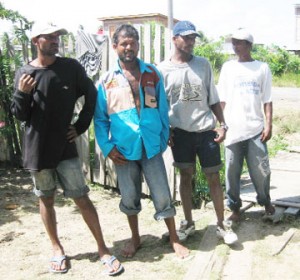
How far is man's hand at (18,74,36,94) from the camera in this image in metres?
3.05

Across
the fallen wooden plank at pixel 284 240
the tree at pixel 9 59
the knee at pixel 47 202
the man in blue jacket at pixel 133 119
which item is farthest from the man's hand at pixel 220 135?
the tree at pixel 9 59

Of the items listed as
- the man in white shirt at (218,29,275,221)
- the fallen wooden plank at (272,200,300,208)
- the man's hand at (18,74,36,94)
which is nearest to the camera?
the man's hand at (18,74,36,94)

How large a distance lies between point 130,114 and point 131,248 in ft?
4.08

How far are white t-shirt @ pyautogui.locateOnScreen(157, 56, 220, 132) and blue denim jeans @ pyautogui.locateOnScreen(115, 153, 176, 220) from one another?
16.5 inches

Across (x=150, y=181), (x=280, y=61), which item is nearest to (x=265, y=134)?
(x=150, y=181)

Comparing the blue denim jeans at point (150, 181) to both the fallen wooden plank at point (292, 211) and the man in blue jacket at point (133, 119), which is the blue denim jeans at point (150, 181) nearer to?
the man in blue jacket at point (133, 119)

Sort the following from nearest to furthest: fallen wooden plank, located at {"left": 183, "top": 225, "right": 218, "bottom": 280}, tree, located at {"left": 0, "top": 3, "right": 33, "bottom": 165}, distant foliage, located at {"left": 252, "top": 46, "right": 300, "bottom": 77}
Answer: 1. fallen wooden plank, located at {"left": 183, "top": 225, "right": 218, "bottom": 280}
2. tree, located at {"left": 0, "top": 3, "right": 33, "bottom": 165}
3. distant foliage, located at {"left": 252, "top": 46, "right": 300, "bottom": 77}

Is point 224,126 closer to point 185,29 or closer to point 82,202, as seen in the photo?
point 185,29

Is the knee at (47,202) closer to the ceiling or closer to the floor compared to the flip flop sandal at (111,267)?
closer to the ceiling

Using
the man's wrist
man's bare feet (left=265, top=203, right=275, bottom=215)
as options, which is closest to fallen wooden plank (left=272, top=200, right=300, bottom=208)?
man's bare feet (left=265, top=203, right=275, bottom=215)

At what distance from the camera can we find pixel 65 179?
11.3 ft

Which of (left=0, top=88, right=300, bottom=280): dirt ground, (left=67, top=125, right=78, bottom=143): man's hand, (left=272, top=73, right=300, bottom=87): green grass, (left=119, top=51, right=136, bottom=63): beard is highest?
(left=119, top=51, right=136, bottom=63): beard

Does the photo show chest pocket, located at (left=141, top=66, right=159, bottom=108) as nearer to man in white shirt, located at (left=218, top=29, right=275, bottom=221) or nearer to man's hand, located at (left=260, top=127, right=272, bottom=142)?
man in white shirt, located at (left=218, top=29, right=275, bottom=221)

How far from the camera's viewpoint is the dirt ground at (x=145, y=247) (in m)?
3.49
